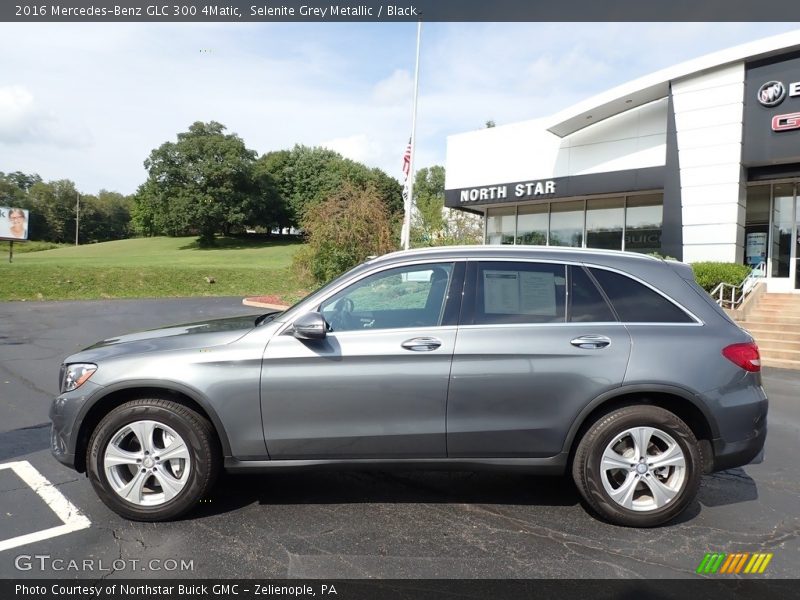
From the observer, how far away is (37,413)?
239 inches

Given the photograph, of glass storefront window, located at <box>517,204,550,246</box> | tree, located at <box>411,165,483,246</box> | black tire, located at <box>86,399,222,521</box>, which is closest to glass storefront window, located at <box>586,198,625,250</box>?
glass storefront window, located at <box>517,204,550,246</box>

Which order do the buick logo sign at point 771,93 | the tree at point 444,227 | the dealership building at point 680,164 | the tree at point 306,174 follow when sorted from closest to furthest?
the buick logo sign at point 771,93 < the dealership building at point 680,164 < the tree at point 444,227 < the tree at point 306,174

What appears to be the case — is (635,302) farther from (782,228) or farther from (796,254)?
(782,228)

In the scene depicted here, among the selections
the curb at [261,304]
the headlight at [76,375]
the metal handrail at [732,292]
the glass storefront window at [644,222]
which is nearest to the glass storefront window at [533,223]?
the glass storefront window at [644,222]

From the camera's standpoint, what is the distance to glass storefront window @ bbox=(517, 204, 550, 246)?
805 inches

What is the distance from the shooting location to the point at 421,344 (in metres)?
3.51

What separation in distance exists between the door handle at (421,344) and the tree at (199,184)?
196 ft

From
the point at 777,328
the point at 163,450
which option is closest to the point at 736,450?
the point at 163,450

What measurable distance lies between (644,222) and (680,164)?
2798 millimetres

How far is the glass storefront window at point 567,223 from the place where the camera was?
63.8 feet

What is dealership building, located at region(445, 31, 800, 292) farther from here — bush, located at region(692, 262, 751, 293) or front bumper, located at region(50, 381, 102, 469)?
front bumper, located at region(50, 381, 102, 469)

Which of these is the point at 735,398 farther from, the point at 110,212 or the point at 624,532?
the point at 110,212

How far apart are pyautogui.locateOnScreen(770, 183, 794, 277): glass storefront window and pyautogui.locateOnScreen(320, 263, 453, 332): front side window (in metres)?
15.6

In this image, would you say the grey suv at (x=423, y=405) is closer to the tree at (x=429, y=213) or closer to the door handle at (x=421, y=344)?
the door handle at (x=421, y=344)
